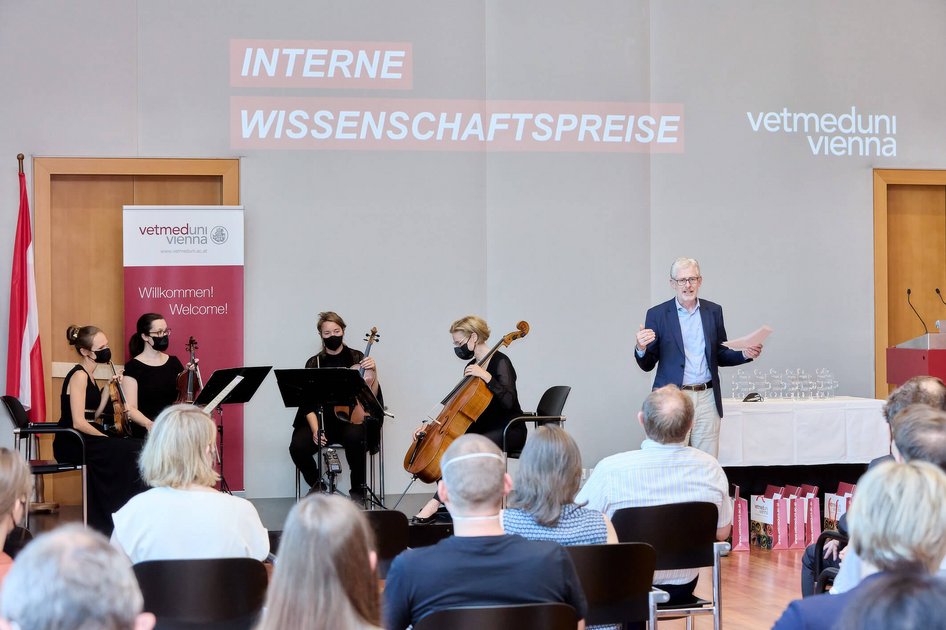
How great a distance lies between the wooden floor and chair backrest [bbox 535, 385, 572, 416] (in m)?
1.17

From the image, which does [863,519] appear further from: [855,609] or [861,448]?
[861,448]

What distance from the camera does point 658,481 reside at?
3303mm

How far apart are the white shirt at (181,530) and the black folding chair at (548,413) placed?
3.38m

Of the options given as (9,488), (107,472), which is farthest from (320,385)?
(9,488)

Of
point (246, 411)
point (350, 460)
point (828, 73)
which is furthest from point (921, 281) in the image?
point (246, 411)

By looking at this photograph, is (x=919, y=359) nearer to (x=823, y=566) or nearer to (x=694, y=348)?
(x=694, y=348)

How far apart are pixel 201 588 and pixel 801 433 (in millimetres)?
4786

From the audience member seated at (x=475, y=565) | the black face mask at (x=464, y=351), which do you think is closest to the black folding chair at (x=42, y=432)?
the black face mask at (x=464, y=351)

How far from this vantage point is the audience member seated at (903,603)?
3.55ft

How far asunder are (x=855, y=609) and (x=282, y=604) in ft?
2.81

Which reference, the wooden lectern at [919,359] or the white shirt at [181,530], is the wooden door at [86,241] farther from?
the wooden lectern at [919,359]

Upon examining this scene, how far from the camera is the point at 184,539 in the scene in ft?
8.78

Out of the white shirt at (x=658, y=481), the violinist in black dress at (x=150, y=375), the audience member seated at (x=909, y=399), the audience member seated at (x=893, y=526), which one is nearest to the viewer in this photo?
the audience member seated at (x=893, y=526)

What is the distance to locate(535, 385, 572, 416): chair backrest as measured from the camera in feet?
20.8
